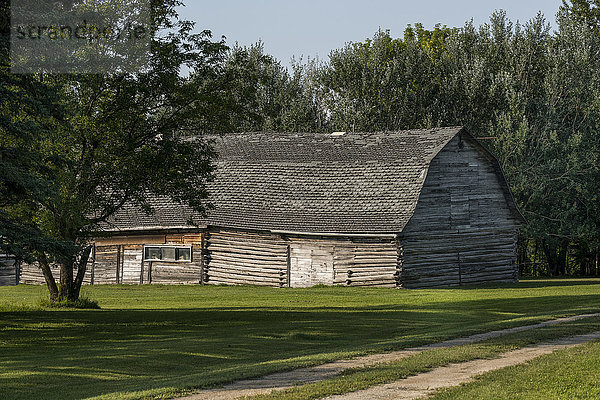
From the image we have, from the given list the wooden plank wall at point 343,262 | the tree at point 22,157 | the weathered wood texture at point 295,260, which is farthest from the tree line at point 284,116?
the wooden plank wall at point 343,262

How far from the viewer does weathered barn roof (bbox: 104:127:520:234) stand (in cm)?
3909

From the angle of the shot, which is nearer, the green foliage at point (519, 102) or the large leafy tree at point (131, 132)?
→ the large leafy tree at point (131, 132)

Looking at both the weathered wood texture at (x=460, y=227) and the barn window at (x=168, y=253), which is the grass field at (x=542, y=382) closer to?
the weathered wood texture at (x=460, y=227)

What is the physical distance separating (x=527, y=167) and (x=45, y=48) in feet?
121

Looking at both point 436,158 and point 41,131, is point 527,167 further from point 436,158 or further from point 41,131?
point 41,131

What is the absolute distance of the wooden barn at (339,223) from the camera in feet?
126

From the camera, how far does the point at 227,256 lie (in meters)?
42.0


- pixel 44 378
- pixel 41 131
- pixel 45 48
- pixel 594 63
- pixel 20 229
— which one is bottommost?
pixel 44 378

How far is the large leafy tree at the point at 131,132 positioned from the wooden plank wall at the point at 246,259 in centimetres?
1265

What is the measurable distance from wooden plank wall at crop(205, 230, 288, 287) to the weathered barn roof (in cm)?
88

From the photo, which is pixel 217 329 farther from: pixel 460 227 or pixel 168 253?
pixel 168 253

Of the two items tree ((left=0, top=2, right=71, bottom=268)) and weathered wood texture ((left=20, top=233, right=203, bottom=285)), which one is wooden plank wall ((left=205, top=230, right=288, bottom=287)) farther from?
tree ((left=0, top=2, right=71, bottom=268))

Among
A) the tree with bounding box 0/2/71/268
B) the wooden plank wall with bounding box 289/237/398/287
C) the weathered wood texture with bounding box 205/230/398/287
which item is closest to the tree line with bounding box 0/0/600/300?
the tree with bounding box 0/2/71/268

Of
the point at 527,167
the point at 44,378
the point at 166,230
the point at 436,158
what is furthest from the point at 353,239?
the point at 44,378
